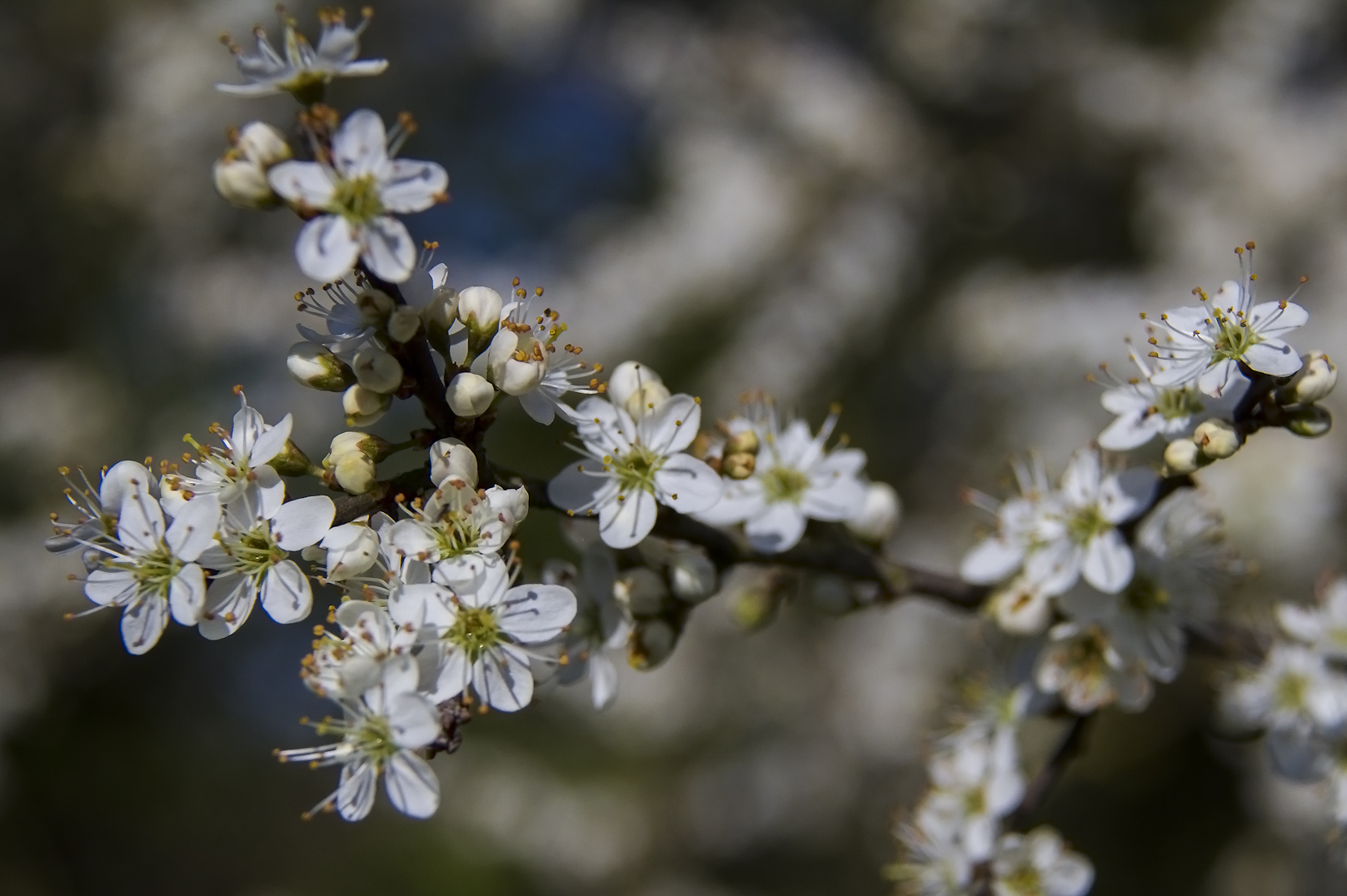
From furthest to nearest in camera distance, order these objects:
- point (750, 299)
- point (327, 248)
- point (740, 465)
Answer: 1. point (750, 299)
2. point (740, 465)
3. point (327, 248)

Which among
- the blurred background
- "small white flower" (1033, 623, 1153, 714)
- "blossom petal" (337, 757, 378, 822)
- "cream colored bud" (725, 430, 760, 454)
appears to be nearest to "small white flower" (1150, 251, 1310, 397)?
"small white flower" (1033, 623, 1153, 714)

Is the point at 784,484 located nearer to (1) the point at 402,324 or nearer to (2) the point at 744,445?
(2) the point at 744,445

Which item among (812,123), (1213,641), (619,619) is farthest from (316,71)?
(812,123)

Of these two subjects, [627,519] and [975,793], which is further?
[975,793]

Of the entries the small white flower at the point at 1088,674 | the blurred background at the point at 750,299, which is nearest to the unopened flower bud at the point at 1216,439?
the small white flower at the point at 1088,674

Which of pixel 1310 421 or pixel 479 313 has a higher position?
pixel 1310 421

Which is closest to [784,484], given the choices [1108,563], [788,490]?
[788,490]

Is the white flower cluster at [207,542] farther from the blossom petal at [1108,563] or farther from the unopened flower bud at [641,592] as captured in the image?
the blossom petal at [1108,563]
